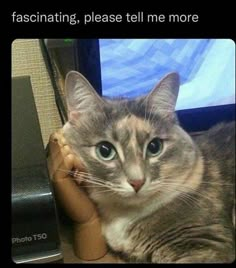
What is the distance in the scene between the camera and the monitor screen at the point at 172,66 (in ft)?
2.27

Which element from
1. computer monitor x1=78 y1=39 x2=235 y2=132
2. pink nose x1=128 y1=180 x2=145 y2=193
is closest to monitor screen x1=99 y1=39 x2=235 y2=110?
computer monitor x1=78 y1=39 x2=235 y2=132

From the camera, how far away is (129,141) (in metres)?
0.68

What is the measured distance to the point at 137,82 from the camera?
0.70 m

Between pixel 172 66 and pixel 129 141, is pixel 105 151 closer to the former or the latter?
pixel 129 141

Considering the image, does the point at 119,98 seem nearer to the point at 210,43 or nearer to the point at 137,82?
the point at 137,82

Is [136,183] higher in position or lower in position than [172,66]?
lower

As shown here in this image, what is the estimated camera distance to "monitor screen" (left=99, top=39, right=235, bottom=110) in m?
0.69

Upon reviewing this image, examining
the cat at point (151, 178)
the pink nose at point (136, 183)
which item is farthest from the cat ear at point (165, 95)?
the pink nose at point (136, 183)

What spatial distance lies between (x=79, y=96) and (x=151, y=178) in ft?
0.57

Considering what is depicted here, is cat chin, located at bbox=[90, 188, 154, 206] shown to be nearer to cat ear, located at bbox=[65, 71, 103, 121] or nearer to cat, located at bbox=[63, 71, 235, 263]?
cat, located at bbox=[63, 71, 235, 263]

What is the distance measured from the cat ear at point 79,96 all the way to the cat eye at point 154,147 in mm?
104

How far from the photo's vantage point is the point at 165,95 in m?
0.69

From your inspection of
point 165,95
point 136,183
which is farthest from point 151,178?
point 165,95
